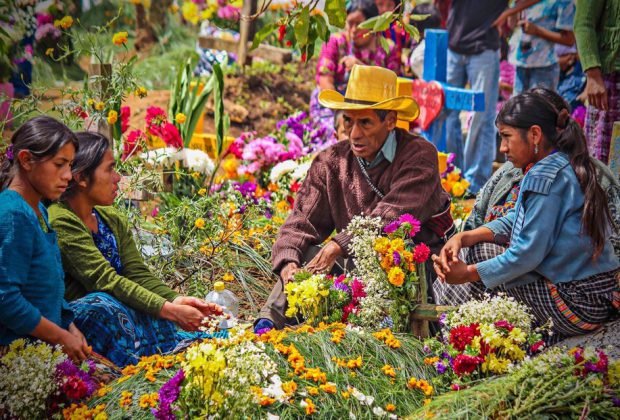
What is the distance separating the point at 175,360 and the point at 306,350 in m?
0.54

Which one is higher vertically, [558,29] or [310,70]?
[558,29]

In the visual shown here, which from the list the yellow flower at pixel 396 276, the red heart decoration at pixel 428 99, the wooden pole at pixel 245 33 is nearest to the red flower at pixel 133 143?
the yellow flower at pixel 396 276

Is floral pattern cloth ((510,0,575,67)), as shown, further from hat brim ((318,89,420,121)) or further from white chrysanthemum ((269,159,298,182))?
hat brim ((318,89,420,121))

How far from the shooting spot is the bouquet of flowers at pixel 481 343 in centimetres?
322

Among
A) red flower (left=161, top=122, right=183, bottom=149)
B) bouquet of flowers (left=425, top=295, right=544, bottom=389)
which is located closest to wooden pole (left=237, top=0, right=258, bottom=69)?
red flower (left=161, top=122, right=183, bottom=149)

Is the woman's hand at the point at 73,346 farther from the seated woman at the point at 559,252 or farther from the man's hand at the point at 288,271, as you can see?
the seated woman at the point at 559,252

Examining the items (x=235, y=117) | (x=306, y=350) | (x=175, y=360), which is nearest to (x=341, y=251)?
(x=306, y=350)

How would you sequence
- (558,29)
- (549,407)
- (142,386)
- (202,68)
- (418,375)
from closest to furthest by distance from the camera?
(549,407) → (142,386) → (418,375) → (558,29) → (202,68)

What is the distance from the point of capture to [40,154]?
11.0ft

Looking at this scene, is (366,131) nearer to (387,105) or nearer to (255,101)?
(387,105)

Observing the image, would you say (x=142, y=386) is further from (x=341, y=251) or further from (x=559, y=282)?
(x=559, y=282)

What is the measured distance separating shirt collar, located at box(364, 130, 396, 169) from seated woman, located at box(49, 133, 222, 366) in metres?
1.31

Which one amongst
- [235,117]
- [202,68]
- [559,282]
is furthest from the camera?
[202,68]

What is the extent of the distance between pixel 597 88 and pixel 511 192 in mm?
1187
